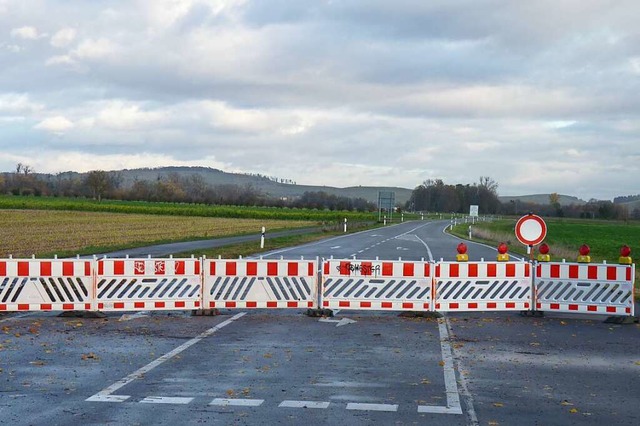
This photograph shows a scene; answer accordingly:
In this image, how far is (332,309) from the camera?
16.4 m

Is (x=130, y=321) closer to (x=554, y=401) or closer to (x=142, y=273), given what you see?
(x=142, y=273)

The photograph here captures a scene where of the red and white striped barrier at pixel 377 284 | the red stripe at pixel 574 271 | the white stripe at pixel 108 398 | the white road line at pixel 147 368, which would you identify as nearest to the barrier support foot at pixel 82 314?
the white road line at pixel 147 368

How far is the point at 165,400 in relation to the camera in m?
8.70

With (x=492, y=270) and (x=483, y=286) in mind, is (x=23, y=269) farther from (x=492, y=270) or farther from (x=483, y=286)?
(x=492, y=270)

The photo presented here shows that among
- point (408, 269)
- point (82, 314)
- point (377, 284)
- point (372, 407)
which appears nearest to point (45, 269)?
point (82, 314)

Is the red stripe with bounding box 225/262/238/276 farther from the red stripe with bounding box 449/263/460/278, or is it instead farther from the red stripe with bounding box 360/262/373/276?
the red stripe with bounding box 449/263/460/278

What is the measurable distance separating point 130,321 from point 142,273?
1.12 meters

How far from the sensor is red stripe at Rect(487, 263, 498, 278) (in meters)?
16.4

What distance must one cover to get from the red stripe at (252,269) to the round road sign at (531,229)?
18.2 feet

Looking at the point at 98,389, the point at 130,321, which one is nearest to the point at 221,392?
the point at 98,389

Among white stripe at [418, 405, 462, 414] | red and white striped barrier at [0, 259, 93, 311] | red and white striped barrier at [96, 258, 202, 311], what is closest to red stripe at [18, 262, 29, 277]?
red and white striped barrier at [0, 259, 93, 311]

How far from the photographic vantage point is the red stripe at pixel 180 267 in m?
16.0

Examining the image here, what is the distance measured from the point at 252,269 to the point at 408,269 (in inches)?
115

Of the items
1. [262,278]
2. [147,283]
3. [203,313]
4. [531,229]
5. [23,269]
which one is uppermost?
[531,229]
